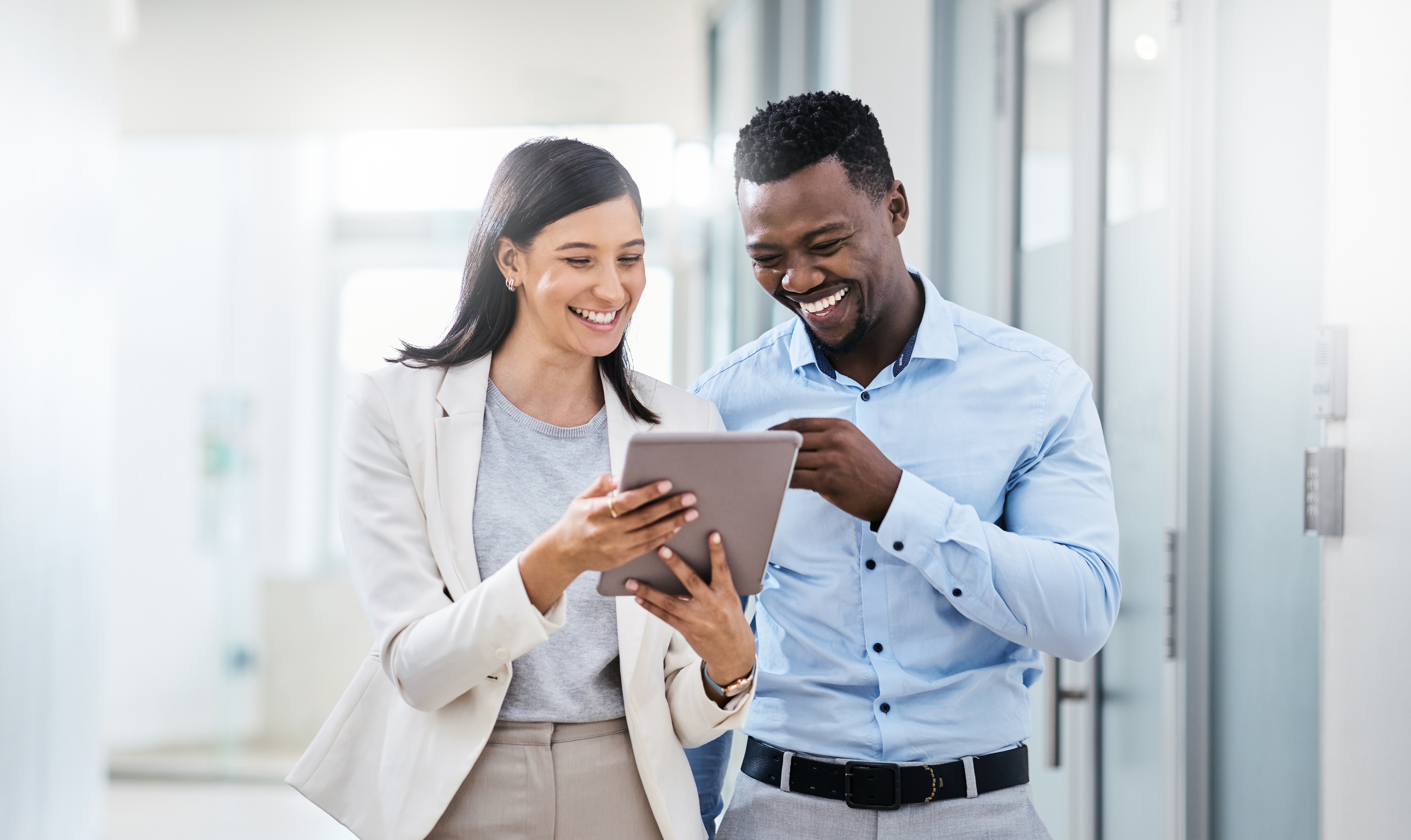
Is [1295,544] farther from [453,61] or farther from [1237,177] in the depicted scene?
[453,61]

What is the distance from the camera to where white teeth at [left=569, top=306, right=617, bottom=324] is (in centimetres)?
129

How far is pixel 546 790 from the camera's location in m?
1.15

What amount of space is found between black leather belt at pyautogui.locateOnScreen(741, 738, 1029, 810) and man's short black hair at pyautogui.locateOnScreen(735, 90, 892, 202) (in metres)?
0.74

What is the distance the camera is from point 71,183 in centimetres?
335

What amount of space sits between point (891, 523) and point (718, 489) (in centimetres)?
27

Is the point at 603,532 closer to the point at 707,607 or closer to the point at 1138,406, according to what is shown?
the point at 707,607

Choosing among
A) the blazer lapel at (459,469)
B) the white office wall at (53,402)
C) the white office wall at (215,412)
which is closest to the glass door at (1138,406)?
the blazer lapel at (459,469)

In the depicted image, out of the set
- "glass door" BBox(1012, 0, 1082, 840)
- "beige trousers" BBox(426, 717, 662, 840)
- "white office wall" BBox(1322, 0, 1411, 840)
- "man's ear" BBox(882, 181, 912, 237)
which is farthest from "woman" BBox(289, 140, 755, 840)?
"glass door" BBox(1012, 0, 1082, 840)

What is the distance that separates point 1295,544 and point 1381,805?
403 mm

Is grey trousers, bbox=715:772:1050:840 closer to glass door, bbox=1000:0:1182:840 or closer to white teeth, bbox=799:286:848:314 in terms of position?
white teeth, bbox=799:286:848:314

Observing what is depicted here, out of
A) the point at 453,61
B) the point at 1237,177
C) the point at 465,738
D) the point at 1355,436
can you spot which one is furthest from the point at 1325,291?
the point at 453,61

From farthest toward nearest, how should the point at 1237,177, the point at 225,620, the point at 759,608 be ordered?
the point at 225,620, the point at 1237,177, the point at 759,608

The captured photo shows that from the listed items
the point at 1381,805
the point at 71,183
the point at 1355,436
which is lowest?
the point at 1381,805

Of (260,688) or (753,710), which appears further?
(260,688)
